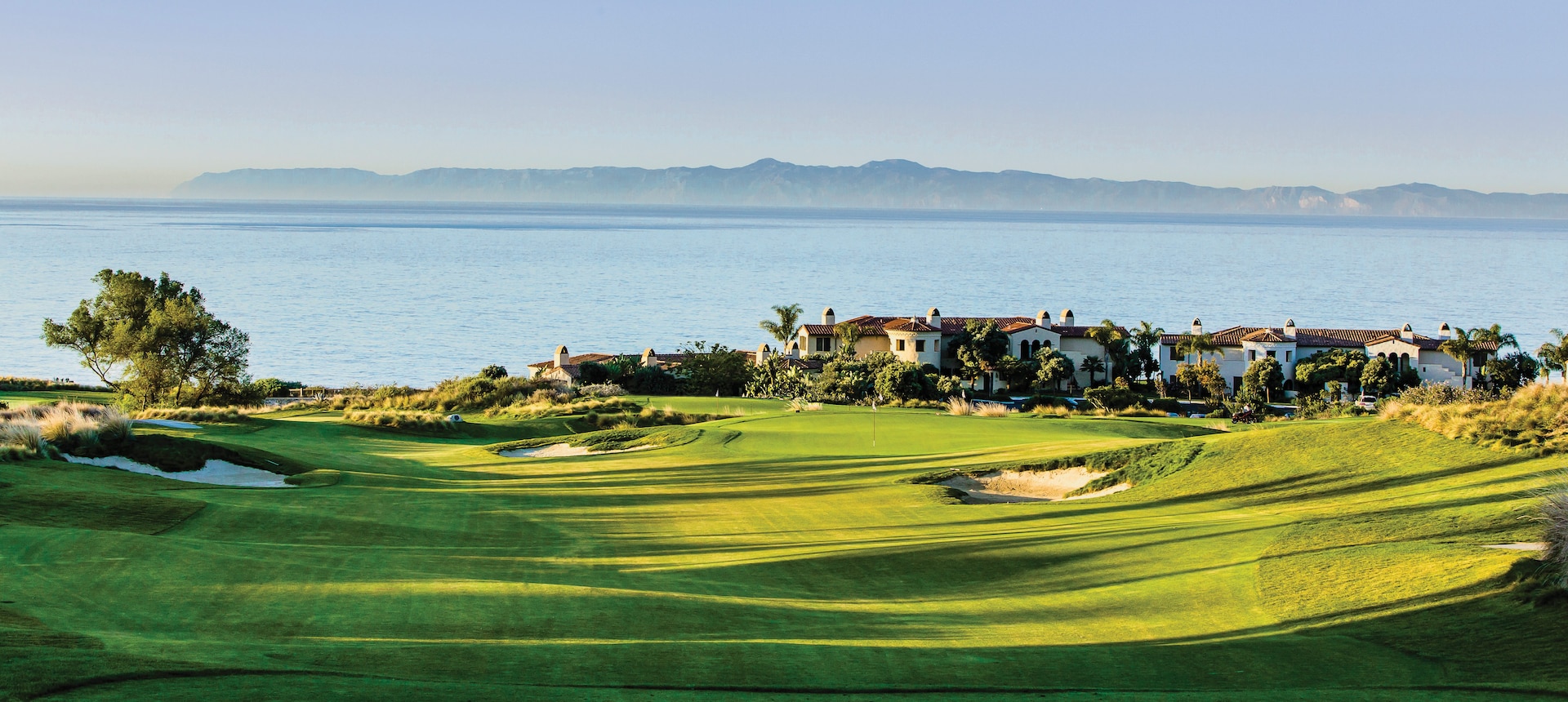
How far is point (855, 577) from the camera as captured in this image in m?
13.9

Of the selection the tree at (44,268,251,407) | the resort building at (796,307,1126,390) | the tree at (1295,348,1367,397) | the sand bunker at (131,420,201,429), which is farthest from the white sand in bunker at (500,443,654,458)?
the tree at (1295,348,1367,397)

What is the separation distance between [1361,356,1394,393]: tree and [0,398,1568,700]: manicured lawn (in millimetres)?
48390

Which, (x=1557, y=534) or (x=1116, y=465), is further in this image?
(x=1116, y=465)

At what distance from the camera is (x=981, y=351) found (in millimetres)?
67812

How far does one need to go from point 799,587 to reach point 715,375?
4591 cm

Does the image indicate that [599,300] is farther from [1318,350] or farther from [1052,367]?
[1318,350]

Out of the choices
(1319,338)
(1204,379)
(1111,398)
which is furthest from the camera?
(1319,338)

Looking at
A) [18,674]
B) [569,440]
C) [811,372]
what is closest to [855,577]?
[18,674]

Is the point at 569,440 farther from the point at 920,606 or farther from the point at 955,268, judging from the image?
the point at 955,268

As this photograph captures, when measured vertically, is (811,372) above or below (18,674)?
below

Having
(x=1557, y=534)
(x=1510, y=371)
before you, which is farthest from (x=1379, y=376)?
(x=1557, y=534)

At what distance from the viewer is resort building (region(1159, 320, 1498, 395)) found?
68938 millimetres

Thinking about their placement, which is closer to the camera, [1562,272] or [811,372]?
[811,372]

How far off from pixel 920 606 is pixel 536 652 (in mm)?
4362
